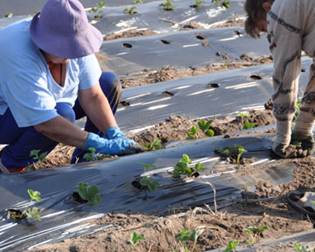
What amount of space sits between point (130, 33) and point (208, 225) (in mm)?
4283

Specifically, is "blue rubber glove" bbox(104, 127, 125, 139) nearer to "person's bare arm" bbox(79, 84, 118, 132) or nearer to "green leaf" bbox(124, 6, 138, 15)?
"person's bare arm" bbox(79, 84, 118, 132)

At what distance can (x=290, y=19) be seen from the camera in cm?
362

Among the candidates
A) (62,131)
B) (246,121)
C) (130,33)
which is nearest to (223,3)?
(130,33)

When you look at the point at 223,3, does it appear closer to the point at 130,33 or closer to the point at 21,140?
the point at 130,33

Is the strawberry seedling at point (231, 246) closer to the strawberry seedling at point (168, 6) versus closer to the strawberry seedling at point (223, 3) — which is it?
the strawberry seedling at point (168, 6)

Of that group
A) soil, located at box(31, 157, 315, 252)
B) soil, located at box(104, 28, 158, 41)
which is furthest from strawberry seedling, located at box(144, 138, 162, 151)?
soil, located at box(104, 28, 158, 41)

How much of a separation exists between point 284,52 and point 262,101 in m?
1.81

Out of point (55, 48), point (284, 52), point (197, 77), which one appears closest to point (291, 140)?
point (284, 52)

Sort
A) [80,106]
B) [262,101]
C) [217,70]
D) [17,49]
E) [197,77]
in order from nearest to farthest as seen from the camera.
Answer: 1. [17,49]
2. [80,106]
3. [262,101]
4. [197,77]
5. [217,70]

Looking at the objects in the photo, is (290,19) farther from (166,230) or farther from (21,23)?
(21,23)

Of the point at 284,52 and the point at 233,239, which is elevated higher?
the point at 284,52

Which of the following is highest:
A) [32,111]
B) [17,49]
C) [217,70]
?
[17,49]

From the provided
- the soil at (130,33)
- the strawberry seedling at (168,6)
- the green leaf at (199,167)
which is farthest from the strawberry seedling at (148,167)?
the strawberry seedling at (168,6)

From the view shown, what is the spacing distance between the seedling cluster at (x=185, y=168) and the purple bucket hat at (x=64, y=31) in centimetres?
71
